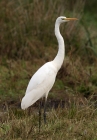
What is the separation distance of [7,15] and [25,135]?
16.3ft

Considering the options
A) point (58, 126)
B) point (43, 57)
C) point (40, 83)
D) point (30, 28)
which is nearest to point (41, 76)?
point (40, 83)

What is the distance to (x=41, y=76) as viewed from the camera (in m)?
6.38

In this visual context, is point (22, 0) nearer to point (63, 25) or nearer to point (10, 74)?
point (63, 25)

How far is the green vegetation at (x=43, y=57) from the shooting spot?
7037 millimetres

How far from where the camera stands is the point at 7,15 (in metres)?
9.91

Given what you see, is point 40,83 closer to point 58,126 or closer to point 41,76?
point 41,76

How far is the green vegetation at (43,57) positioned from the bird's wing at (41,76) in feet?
1.26

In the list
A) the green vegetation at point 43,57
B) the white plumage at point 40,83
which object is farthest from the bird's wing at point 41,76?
the green vegetation at point 43,57

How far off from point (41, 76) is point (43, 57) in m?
3.32

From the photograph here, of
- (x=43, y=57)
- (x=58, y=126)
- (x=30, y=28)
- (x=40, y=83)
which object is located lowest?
(x=43, y=57)

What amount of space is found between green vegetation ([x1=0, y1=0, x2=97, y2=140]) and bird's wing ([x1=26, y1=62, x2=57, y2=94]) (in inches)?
15.1

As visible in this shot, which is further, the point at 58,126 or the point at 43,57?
the point at 43,57

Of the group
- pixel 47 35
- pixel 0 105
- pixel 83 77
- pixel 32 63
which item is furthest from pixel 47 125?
pixel 47 35

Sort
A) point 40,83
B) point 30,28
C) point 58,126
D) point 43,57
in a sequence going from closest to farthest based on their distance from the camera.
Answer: point 58,126 → point 40,83 → point 43,57 → point 30,28
